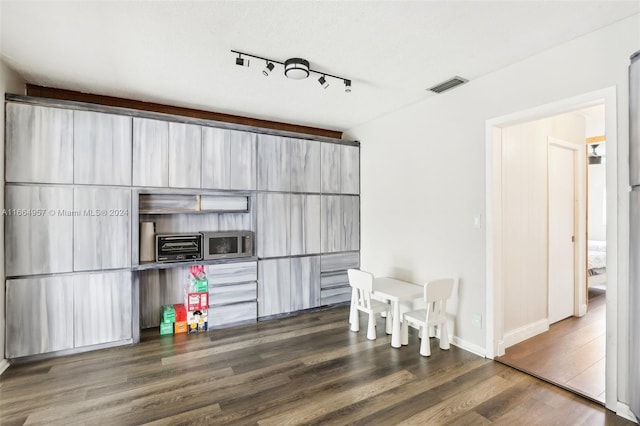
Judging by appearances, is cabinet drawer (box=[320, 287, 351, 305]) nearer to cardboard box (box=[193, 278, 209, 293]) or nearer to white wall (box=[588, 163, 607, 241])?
cardboard box (box=[193, 278, 209, 293])

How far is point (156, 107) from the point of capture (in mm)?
3816

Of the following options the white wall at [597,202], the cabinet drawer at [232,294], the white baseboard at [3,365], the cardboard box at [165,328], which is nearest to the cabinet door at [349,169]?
the cabinet drawer at [232,294]

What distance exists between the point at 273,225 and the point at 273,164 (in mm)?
792

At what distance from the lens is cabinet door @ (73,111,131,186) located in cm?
309

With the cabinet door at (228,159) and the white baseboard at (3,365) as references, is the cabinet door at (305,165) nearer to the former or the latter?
the cabinet door at (228,159)

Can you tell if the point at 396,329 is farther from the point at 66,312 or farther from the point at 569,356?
the point at 66,312

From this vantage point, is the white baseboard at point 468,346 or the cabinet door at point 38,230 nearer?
the cabinet door at point 38,230

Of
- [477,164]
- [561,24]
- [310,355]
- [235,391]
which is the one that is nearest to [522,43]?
[561,24]

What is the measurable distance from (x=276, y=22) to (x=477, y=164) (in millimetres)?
2208

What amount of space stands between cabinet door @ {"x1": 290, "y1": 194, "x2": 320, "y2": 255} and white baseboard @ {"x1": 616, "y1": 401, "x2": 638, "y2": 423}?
125 inches

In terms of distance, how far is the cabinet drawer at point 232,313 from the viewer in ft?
12.3

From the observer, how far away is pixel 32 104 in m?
2.90

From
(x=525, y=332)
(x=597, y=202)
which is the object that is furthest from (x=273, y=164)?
(x=597, y=202)

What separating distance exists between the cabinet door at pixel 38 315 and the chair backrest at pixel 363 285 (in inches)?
112
